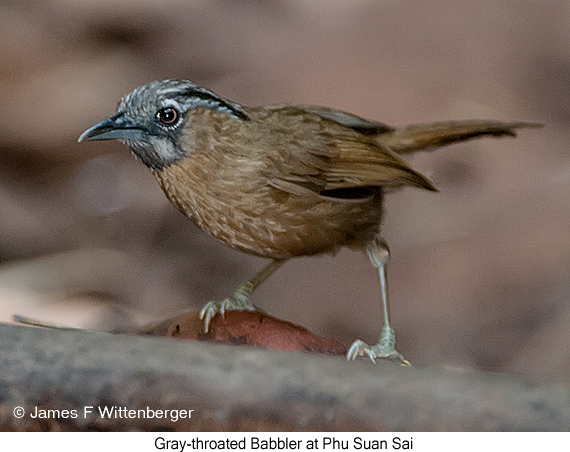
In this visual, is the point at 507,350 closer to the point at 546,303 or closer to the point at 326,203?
the point at 546,303

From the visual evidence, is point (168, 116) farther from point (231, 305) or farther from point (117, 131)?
point (231, 305)

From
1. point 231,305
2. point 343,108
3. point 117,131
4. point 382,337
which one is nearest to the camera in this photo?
point 117,131

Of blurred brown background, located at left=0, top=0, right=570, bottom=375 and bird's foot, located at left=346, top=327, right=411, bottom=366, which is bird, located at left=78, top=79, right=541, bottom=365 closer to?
bird's foot, located at left=346, top=327, right=411, bottom=366

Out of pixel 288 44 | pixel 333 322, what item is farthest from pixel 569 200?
pixel 288 44

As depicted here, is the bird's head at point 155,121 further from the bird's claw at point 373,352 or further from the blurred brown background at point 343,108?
the blurred brown background at point 343,108

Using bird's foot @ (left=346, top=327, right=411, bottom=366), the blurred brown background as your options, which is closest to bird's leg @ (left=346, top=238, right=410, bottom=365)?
bird's foot @ (left=346, top=327, right=411, bottom=366)

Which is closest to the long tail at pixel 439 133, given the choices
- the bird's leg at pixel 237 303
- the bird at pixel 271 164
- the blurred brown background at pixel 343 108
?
the bird at pixel 271 164

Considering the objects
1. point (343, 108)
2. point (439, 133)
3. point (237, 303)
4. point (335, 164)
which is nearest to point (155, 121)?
point (335, 164)
